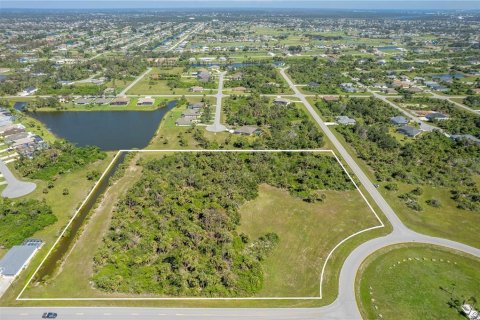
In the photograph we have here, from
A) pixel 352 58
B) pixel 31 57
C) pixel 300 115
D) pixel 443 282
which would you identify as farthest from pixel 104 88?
pixel 352 58

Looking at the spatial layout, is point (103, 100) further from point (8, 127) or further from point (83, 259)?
point (83, 259)

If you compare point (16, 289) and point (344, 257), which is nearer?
point (16, 289)

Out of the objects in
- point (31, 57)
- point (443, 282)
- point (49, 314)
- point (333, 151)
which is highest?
point (31, 57)

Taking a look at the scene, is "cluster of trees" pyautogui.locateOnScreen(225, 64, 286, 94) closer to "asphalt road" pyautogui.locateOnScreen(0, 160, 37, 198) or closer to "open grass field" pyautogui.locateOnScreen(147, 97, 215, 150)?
"open grass field" pyautogui.locateOnScreen(147, 97, 215, 150)

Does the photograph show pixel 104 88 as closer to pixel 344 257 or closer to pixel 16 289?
pixel 16 289

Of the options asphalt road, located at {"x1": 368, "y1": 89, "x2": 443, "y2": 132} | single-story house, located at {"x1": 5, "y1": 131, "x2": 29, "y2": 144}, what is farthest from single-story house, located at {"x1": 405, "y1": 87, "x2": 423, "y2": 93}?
single-story house, located at {"x1": 5, "y1": 131, "x2": 29, "y2": 144}

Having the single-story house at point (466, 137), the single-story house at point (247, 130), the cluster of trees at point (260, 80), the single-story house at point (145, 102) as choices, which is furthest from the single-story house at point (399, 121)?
the single-story house at point (145, 102)

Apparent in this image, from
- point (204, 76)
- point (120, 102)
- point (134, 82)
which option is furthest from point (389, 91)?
point (134, 82)
